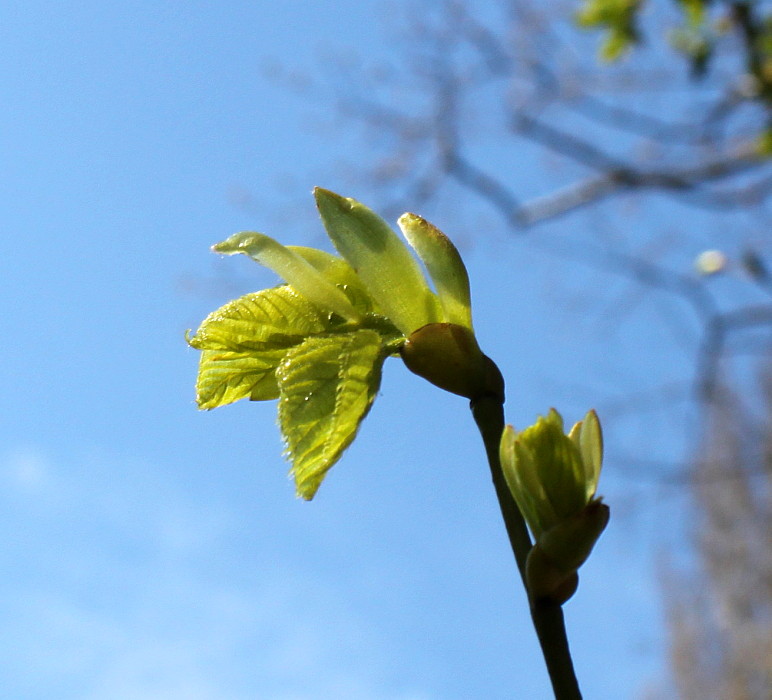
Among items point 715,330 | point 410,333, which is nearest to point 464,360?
point 410,333

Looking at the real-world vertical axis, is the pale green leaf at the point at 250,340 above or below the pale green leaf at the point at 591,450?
above

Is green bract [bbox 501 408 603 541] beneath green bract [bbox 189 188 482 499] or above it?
beneath

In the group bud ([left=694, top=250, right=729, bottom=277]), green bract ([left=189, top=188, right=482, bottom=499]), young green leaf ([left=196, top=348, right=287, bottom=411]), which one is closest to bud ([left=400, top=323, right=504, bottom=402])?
green bract ([left=189, top=188, right=482, bottom=499])

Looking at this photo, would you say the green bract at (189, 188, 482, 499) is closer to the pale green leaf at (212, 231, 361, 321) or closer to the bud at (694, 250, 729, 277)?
the pale green leaf at (212, 231, 361, 321)

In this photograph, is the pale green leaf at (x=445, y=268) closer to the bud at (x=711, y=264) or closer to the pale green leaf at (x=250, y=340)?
the pale green leaf at (x=250, y=340)

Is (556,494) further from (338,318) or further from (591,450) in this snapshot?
(338,318)

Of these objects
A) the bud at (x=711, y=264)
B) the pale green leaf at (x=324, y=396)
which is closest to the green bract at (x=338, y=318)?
the pale green leaf at (x=324, y=396)
